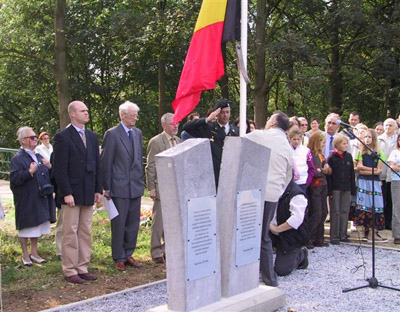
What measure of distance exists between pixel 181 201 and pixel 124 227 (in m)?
2.71

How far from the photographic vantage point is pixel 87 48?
73.7ft

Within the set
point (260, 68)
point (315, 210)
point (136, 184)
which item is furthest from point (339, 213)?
point (260, 68)

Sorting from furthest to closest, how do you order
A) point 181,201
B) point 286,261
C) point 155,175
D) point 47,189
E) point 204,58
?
1. point 155,175
2. point 47,189
3. point 286,261
4. point 204,58
5. point 181,201

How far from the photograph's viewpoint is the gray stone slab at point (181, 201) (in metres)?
Result: 4.54

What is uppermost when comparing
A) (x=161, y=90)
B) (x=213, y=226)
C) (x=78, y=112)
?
(x=161, y=90)

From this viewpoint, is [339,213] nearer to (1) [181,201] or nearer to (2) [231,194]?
(2) [231,194]

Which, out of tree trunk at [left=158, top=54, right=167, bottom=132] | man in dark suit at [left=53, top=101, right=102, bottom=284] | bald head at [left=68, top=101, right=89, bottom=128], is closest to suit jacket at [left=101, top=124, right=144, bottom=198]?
man in dark suit at [left=53, top=101, right=102, bottom=284]

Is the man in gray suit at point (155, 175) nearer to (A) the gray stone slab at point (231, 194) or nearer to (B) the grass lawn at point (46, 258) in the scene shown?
(B) the grass lawn at point (46, 258)

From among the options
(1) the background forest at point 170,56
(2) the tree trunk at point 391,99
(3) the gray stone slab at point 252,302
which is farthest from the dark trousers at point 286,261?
(2) the tree trunk at point 391,99

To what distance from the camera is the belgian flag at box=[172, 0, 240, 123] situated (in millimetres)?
5855

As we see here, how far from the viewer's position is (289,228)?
659cm

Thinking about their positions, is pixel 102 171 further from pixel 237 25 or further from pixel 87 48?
pixel 87 48

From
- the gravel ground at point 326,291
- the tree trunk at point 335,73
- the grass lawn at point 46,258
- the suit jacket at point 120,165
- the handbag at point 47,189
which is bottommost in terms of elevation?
the gravel ground at point 326,291

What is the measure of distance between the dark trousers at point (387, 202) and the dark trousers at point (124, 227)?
5.14 meters
